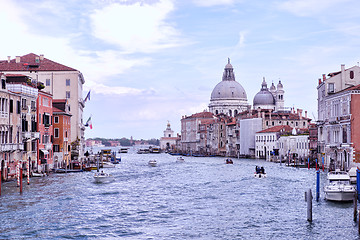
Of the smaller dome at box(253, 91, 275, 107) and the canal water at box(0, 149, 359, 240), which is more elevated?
the smaller dome at box(253, 91, 275, 107)

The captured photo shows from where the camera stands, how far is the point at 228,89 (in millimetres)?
160750

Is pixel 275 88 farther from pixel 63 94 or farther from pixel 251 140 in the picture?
pixel 63 94

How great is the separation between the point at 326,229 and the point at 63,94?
4866cm

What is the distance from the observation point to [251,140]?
326 ft

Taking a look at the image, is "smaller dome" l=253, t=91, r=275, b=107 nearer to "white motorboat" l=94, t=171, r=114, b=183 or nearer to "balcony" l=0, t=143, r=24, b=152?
"white motorboat" l=94, t=171, r=114, b=183

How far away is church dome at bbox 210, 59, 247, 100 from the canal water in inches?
4861

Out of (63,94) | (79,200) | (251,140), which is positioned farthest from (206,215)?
(251,140)

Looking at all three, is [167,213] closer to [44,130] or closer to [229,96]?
[44,130]

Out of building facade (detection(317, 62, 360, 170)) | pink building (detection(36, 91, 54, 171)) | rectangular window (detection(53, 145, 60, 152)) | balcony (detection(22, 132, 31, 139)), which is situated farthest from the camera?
rectangular window (detection(53, 145, 60, 152))

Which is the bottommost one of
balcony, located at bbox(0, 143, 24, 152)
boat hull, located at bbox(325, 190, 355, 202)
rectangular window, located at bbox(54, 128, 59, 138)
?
boat hull, located at bbox(325, 190, 355, 202)

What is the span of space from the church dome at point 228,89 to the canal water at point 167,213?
123462 mm

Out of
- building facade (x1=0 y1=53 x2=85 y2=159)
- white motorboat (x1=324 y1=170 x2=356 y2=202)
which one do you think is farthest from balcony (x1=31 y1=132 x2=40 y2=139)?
white motorboat (x1=324 y1=170 x2=356 y2=202)

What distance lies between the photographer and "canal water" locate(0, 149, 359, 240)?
2075 cm

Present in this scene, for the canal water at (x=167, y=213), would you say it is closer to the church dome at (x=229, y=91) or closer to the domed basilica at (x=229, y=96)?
the domed basilica at (x=229, y=96)
